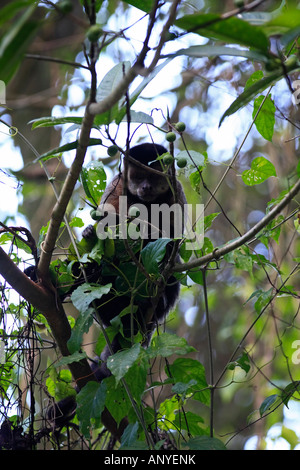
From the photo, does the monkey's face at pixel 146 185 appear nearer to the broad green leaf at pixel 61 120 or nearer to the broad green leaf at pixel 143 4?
the broad green leaf at pixel 61 120

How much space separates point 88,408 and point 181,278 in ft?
2.75

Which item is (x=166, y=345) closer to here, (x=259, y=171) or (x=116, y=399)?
(x=116, y=399)

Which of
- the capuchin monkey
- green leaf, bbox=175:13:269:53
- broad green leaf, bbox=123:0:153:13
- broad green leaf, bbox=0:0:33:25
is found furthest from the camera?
the capuchin monkey

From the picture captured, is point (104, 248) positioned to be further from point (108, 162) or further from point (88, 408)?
point (108, 162)

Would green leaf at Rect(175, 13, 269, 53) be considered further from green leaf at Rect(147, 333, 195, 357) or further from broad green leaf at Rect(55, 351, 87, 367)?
broad green leaf at Rect(55, 351, 87, 367)

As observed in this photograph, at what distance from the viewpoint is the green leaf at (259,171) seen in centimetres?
266

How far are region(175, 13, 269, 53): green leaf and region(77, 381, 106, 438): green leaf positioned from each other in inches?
65.5

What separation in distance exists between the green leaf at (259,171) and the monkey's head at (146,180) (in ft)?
5.76

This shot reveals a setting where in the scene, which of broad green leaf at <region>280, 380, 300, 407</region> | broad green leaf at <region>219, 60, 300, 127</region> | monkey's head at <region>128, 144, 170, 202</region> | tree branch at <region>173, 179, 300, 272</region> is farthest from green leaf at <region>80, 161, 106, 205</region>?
monkey's head at <region>128, 144, 170, 202</region>

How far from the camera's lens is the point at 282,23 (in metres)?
1.47

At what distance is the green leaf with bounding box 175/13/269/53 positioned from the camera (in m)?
1.51

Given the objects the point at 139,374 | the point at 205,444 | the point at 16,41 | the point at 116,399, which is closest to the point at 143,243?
the point at 116,399

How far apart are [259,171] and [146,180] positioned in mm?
1959

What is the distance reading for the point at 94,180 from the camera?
2.81 m
